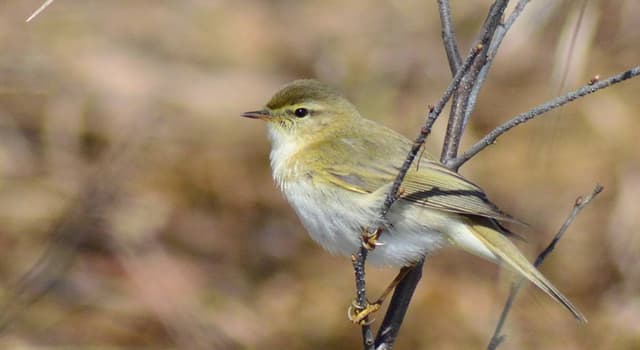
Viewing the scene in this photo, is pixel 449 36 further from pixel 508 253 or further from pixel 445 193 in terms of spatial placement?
pixel 508 253

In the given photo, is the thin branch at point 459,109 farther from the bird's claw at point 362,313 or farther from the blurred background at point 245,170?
the blurred background at point 245,170

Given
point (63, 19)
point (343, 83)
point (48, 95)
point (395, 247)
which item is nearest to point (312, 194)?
point (395, 247)

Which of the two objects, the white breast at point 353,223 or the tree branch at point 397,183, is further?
the white breast at point 353,223

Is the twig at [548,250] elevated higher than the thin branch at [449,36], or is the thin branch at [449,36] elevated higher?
the thin branch at [449,36]

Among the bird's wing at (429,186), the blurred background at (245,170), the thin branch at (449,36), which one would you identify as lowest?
the blurred background at (245,170)

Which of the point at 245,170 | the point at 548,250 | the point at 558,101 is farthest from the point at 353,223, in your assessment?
the point at 245,170

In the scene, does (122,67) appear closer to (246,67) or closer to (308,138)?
(246,67)

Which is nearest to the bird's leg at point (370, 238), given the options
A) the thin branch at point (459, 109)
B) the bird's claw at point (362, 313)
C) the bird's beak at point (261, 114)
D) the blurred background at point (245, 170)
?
the bird's claw at point (362, 313)

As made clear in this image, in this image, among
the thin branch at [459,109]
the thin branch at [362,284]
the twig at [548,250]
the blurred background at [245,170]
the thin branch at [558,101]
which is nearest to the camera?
the thin branch at [558,101]
